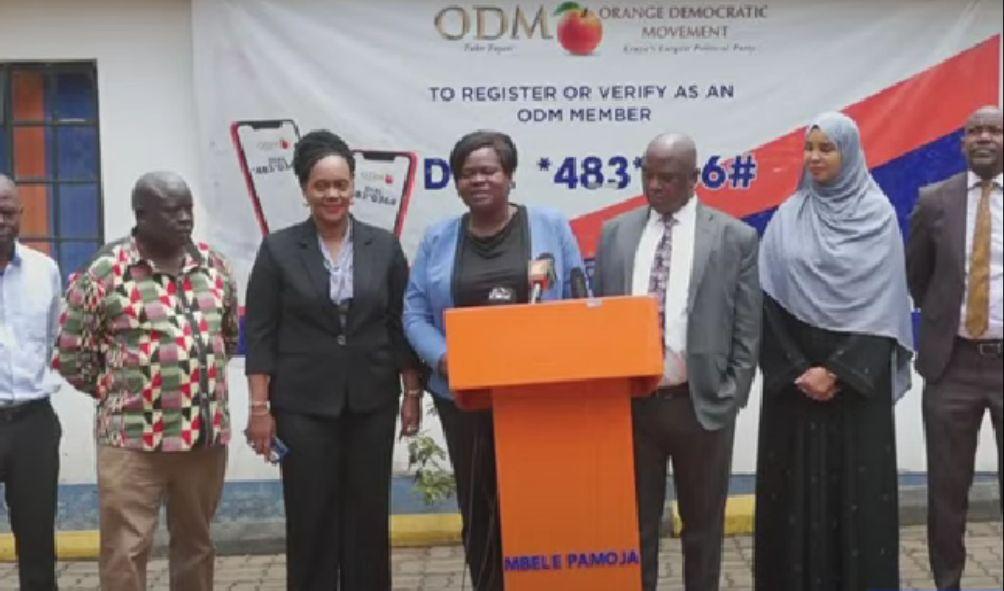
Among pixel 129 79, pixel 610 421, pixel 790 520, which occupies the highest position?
pixel 129 79

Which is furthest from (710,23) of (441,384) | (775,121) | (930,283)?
(441,384)

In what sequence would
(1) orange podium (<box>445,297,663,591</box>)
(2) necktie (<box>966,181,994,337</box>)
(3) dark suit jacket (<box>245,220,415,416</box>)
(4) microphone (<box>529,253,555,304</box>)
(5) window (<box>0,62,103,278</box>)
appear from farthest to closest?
(5) window (<box>0,62,103,278</box>) < (3) dark suit jacket (<box>245,220,415,416</box>) < (2) necktie (<box>966,181,994,337</box>) < (4) microphone (<box>529,253,555,304</box>) < (1) orange podium (<box>445,297,663,591</box>)

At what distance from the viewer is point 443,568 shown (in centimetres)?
662

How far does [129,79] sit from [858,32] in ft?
12.3

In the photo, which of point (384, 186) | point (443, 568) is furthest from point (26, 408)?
point (384, 186)

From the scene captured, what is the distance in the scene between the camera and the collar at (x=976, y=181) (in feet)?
15.4

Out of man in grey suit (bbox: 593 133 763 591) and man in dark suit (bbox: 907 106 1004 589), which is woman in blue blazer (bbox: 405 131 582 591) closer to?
man in grey suit (bbox: 593 133 763 591)

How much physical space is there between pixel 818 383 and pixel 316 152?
186cm

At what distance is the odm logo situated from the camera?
23.4 feet

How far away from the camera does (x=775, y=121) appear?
23.8ft

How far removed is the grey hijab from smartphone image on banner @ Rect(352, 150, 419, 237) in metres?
2.83

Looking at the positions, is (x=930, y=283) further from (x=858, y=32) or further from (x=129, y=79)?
(x=129, y=79)

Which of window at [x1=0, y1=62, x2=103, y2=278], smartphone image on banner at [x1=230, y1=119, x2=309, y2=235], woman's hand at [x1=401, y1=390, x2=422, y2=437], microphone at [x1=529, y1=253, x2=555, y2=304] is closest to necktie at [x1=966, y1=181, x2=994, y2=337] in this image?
microphone at [x1=529, y1=253, x2=555, y2=304]

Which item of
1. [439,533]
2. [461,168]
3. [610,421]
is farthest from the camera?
[439,533]
